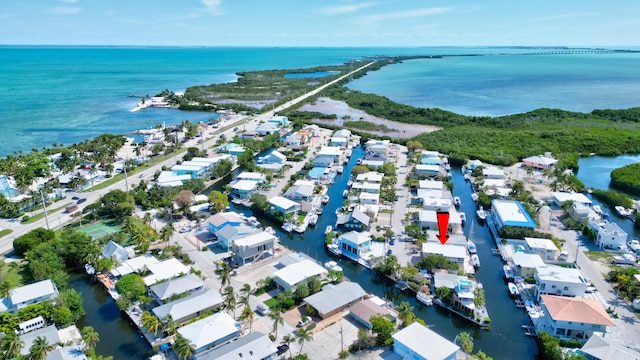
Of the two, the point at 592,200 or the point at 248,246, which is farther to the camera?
the point at 592,200

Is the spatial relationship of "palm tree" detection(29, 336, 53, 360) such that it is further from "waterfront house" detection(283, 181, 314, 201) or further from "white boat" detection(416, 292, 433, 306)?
"waterfront house" detection(283, 181, 314, 201)

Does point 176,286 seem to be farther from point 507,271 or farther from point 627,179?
point 627,179

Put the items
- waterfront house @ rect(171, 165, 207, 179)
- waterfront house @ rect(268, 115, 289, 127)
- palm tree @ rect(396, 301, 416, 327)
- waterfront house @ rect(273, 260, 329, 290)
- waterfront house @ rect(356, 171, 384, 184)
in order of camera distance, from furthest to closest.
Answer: waterfront house @ rect(268, 115, 289, 127) → waterfront house @ rect(171, 165, 207, 179) → waterfront house @ rect(356, 171, 384, 184) → waterfront house @ rect(273, 260, 329, 290) → palm tree @ rect(396, 301, 416, 327)

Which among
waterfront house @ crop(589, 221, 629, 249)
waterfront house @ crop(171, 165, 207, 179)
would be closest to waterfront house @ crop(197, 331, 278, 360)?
waterfront house @ crop(589, 221, 629, 249)

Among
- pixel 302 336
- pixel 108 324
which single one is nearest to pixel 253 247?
pixel 108 324

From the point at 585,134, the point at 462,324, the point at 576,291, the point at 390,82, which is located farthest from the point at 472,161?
the point at 390,82

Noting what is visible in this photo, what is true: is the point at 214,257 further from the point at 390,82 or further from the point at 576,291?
the point at 390,82
